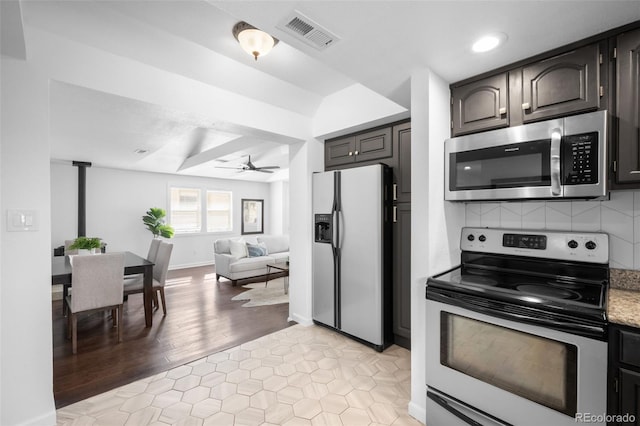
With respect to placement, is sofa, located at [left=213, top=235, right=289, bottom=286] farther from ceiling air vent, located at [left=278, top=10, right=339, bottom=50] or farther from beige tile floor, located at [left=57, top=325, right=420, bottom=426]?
ceiling air vent, located at [left=278, top=10, right=339, bottom=50]

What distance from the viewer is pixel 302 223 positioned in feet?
11.3

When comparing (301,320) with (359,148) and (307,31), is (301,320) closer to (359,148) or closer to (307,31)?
(359,148)

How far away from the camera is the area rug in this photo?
14.2 ft

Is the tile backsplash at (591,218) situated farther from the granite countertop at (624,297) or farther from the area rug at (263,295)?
the area rug at (263,295)

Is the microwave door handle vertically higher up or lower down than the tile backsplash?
higher up

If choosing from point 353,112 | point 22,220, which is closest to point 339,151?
point 353,112

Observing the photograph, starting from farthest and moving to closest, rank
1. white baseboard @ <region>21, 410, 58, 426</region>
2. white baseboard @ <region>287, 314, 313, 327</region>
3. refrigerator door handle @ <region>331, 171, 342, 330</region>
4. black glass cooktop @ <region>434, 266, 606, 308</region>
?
1. white baseboard @ <region>287, 314, 313, 327</region>
2. refrigerator door handle @ <region>331, 171, 342, 330</region>
3. white baseboard @ <region>21, 410, 58, 426</region>
4. black glass cooktop @ <region>434, 266, 606, 308</region>

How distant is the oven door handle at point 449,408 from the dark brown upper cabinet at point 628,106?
1432 mm

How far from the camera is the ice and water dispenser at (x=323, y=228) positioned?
311cm

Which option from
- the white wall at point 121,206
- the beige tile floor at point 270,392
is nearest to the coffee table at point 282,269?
the beige tile floor at point 270,392

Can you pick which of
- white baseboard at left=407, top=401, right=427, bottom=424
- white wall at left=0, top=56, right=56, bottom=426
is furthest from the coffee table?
white wall at left=0, top=56, right=56, bottom=426

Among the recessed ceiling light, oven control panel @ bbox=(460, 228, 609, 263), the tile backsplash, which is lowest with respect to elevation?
oven control panel @ bbox=(460, 228, 609, 263)

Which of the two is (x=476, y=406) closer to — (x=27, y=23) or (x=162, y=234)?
(x=27, y=23)

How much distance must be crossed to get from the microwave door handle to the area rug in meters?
3.64
